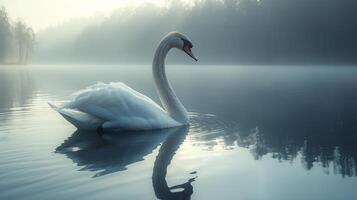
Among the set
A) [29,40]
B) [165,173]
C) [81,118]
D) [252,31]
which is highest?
[252,31]

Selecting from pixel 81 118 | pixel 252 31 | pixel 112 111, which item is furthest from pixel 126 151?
pixel 252 31

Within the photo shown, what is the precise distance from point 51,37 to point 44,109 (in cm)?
18007

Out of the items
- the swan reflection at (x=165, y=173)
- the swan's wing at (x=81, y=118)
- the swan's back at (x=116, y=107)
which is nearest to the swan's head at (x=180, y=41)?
the swan's back at (x=116, y=107)

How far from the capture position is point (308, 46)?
252 ft

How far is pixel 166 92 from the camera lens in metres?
9.54

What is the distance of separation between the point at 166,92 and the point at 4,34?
82.3 m

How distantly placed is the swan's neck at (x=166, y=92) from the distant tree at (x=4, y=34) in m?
75.5

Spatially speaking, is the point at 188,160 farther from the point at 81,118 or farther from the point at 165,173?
the point at 81,118

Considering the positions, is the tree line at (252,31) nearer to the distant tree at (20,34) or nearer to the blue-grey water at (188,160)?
the distant tree at (20,34)

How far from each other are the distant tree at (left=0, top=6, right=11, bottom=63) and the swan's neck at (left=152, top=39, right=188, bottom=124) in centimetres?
7550

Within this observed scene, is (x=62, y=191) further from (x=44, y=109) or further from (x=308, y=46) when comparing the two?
(x=308, y=46)

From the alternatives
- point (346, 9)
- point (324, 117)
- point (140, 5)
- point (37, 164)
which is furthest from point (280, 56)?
point (37, 164)

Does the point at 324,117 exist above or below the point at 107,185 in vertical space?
above

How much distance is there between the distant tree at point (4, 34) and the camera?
8138cm
